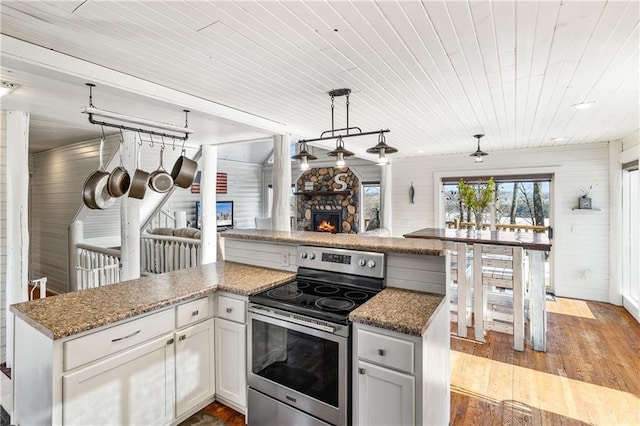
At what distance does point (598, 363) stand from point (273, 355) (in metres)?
3.16

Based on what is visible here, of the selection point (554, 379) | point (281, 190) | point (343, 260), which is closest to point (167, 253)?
point (281, 190)

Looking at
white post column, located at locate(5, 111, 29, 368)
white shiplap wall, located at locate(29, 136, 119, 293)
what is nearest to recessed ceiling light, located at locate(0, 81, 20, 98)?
white post column, located at locate(5, 111, 29, 368)

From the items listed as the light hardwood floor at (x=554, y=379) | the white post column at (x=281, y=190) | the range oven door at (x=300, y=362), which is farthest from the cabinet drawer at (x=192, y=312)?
the light hardwood floor at (x=554, y=379)

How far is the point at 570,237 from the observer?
17.3 ft

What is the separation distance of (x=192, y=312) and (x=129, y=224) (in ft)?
7.59

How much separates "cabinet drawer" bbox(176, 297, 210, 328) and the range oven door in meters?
0.34

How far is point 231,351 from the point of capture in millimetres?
2145

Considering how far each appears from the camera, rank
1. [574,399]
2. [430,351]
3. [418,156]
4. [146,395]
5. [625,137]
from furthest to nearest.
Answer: [418,156], [625,137], [574,399], [146,395], [430,351]

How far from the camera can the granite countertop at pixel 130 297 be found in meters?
1.54

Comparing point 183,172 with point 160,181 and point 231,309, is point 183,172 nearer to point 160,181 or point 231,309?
point 160,181

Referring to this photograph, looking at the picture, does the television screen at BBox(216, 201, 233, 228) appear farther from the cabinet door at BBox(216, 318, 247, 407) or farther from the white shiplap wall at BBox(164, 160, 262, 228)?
the cabinet door at BBox(216, 318, 247, 407)

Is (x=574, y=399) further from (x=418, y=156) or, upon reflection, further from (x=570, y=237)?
(x=418, y=156)

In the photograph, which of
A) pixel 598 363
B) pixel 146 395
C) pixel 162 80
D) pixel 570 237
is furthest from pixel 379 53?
pixel 570 237

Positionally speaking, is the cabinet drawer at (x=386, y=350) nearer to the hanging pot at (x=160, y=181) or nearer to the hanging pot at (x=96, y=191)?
the hanging pot at (x=160, y=181)
